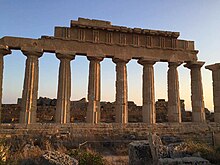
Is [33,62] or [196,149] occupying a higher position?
[33,62]

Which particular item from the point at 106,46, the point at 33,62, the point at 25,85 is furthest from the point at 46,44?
the point at 106,46

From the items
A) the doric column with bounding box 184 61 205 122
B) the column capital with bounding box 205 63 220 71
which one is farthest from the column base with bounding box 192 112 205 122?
the column capital with bounding box 205 63 220 71

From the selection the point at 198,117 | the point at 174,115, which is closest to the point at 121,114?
the point at 174,115

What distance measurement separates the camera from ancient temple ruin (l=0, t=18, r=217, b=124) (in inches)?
741

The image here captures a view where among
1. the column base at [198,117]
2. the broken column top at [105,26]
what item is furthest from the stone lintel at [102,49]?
the column base at [198,117]

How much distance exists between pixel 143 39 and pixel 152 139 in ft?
48.0

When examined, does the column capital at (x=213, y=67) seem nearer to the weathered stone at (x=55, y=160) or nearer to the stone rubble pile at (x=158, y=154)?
the stone rubble pile at (x=158, y=154)

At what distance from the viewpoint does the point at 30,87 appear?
18.6m

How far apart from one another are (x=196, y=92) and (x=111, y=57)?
29.6ft

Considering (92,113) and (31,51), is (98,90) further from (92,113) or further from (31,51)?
(31,51)

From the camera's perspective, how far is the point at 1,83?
18516 mm

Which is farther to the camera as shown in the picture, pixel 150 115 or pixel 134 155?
pixel 150 115

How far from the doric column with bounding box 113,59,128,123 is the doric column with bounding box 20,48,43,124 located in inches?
271

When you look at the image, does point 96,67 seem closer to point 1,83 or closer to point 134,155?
point 1,83
